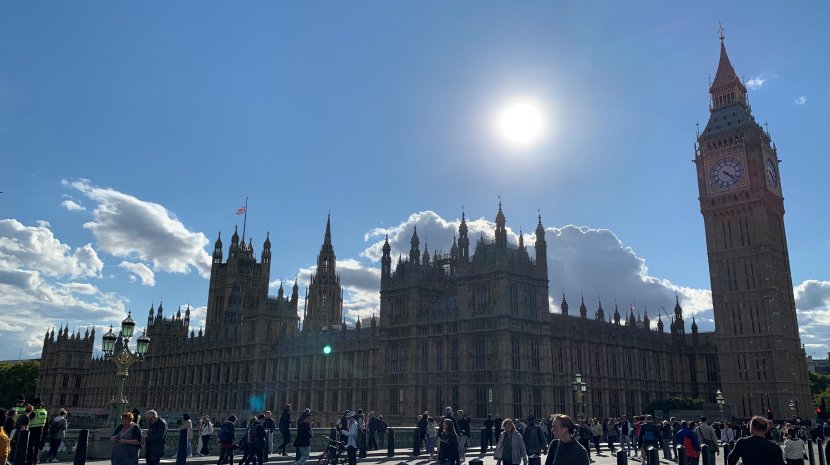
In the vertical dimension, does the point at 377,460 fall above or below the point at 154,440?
below

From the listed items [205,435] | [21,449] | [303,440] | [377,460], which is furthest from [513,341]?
[21,449]

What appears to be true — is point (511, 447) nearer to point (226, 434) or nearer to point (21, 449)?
point (226, 434)

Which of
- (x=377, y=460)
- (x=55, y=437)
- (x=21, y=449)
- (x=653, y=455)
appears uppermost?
(x=21, y=449)

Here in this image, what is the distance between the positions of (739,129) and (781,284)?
19697 millimetres

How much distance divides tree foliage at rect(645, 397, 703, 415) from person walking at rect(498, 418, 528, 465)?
54474mm

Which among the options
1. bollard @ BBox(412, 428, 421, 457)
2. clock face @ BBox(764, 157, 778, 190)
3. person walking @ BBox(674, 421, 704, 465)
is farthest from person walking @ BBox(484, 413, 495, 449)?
clock face @ BBox(764, 157, 778, 190)

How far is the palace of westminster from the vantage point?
5284 cm

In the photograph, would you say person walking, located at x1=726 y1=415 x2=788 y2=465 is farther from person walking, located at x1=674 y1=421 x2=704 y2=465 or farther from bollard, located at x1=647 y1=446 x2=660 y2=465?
bollard, located at x1=647 y1=446 x2=660 y2=465

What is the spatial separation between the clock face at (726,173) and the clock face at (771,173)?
298 cm

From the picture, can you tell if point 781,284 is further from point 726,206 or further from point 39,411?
point 39,411

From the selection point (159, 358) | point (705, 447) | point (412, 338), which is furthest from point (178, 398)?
point (705, 447)

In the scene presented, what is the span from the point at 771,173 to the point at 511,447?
7968cm

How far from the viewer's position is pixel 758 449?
9.62 metres

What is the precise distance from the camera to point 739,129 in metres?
80.6
